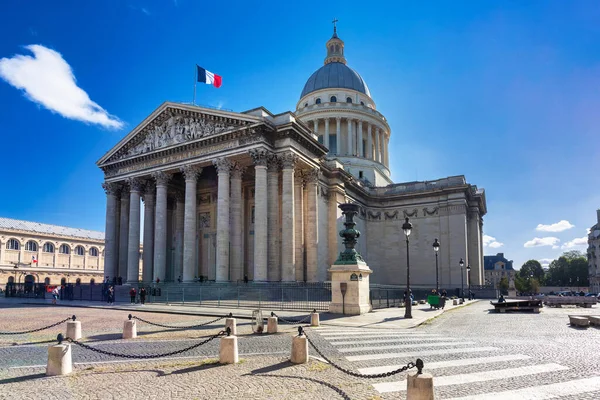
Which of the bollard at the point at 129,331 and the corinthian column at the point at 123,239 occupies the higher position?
the corinthian column at the point at 123,239

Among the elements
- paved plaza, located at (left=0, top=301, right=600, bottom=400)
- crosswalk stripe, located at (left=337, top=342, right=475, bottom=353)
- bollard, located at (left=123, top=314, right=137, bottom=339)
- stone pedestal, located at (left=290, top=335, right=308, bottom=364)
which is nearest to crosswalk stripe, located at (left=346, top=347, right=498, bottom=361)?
paved plaza, located at (left=0, top=301, right=600, bottom=400)

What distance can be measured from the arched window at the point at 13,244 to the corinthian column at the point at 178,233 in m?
47.9

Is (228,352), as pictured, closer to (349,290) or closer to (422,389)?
(422,389)

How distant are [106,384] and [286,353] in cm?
483

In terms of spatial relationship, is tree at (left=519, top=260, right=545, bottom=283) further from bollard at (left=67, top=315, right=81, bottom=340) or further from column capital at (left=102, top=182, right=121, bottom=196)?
bollard at (left=67, top=315, right=81, bottom=340)

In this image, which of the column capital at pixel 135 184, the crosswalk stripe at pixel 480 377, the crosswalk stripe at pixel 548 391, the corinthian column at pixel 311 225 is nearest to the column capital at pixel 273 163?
the corinthian column at pixel 311 225

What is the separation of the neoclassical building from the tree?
104821mm

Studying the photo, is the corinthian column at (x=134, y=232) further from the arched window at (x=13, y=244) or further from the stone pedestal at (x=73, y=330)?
the arched window at (x=13, y=244)

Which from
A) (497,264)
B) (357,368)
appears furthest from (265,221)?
(497,264)

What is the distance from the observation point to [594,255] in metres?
114

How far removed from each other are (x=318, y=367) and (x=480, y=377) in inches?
136

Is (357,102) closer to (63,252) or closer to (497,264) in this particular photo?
(63,252)

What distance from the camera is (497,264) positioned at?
568 feet

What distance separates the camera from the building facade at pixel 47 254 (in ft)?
266
